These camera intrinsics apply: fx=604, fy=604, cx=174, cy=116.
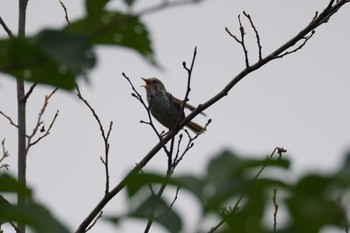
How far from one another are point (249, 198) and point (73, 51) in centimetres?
30

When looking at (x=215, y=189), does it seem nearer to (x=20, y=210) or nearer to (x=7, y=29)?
(x=20, y=210)

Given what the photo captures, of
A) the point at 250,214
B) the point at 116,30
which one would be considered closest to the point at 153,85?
the point at 116,30

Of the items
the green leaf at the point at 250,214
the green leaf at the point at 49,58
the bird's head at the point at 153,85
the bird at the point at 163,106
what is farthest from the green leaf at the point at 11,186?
the bird's head at the point at 153,85

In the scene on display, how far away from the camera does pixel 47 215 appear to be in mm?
766

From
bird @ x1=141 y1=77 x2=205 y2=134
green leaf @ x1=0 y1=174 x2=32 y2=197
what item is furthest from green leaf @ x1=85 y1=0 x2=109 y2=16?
bird @ x1=141 y1=77 x2=205 y2=134

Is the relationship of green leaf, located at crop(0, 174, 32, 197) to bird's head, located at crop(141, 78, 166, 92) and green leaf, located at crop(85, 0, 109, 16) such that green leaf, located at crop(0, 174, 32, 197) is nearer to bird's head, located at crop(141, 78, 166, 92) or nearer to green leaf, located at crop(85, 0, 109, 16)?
green leaf, located at crop(85, 0, 109, 16)

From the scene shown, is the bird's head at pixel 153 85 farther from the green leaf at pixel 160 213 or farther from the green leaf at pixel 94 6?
the green leaf at pixel 160 213

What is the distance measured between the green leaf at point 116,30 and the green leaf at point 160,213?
0.96 feet

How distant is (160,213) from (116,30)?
39cm

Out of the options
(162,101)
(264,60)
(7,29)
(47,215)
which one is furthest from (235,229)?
(162,101)

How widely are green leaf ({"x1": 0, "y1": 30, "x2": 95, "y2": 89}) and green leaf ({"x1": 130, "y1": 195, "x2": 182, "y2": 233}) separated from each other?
207mm

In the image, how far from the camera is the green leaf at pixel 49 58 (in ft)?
2.58

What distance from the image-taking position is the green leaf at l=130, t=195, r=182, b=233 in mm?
710

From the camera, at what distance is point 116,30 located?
3.39ft
